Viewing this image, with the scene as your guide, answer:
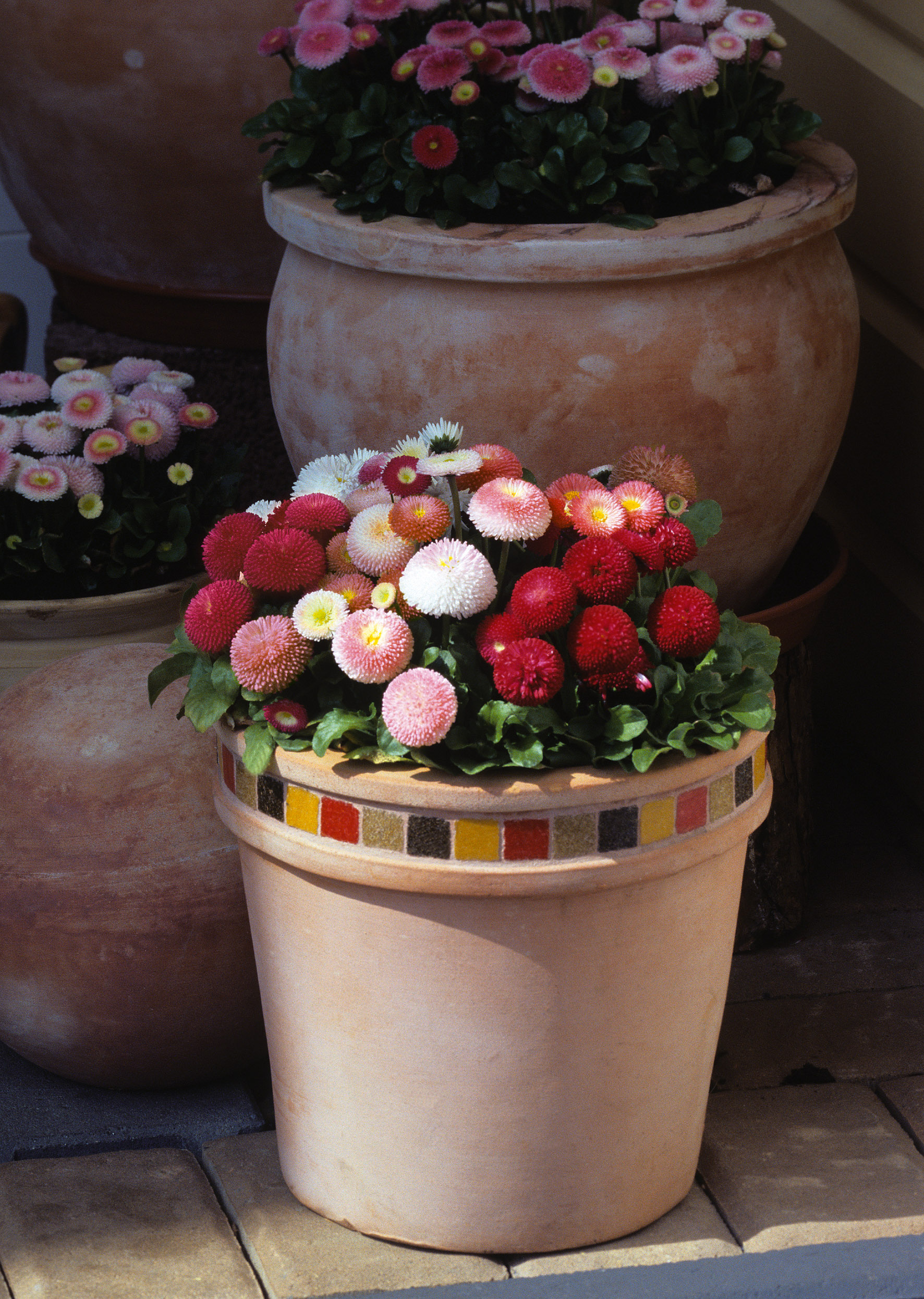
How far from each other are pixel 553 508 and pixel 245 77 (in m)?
1.32

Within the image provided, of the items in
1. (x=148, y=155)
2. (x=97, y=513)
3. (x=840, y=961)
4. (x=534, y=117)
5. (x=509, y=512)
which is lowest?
(x=840, y=961)

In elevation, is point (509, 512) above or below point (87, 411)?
above

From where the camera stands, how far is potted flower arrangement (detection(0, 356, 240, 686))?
76.7 inches

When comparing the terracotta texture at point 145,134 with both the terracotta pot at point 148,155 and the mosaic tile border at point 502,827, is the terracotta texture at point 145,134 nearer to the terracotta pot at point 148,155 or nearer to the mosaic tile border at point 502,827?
the terracotta pot at point 148,155

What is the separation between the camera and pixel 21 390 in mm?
2135

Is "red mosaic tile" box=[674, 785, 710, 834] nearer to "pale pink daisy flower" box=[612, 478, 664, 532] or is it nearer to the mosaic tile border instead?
the mosaic tile border

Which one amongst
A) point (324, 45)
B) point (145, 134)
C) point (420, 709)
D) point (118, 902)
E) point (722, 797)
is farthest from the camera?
point (145, 134)

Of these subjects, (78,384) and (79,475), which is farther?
(78,384)

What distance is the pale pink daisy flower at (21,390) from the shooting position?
2.13 m

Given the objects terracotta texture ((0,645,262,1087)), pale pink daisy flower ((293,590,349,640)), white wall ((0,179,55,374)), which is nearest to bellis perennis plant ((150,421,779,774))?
pale pink daisy flower ((293,590,349,640))

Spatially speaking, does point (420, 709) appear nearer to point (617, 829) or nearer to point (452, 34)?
point (617, 829)

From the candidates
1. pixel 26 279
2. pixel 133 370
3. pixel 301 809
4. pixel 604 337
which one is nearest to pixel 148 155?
pixel 133 370

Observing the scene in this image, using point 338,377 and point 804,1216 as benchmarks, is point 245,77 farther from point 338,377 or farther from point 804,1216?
point 804,1216

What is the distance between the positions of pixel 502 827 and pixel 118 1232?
2.05ft
